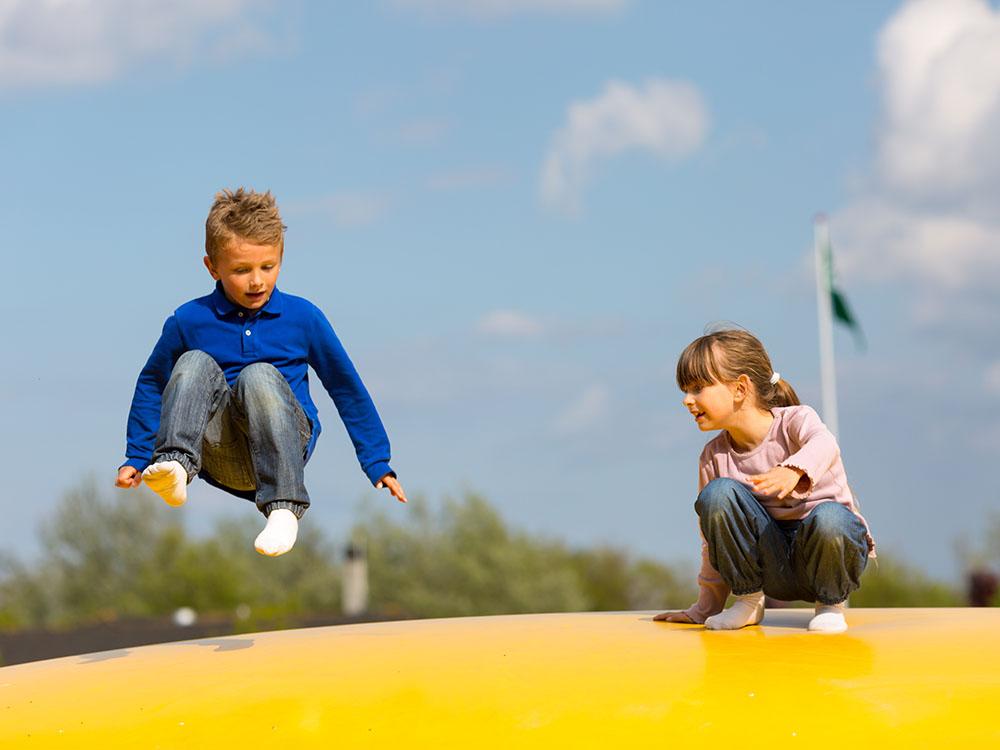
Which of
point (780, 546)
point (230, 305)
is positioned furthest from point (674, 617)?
point (230, 305)

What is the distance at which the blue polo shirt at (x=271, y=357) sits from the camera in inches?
266

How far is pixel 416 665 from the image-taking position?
5598 millimetres

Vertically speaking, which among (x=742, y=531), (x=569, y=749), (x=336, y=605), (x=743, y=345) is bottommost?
(x=336, y=605)


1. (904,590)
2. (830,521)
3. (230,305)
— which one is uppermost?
(230,305)

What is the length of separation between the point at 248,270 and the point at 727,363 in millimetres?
2258

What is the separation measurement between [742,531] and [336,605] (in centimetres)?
4668

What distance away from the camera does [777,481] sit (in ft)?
19.8

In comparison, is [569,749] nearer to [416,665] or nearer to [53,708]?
[416,665]

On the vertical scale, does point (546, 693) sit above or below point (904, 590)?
above

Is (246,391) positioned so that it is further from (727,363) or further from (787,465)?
(787,465)

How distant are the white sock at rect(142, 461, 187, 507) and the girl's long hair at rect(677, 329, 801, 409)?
230cm

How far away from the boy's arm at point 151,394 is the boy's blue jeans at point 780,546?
8.50ft

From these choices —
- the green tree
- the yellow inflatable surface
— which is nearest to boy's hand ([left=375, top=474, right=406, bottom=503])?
the yellow inflatable surface

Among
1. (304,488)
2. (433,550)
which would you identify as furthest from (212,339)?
(433,550)
